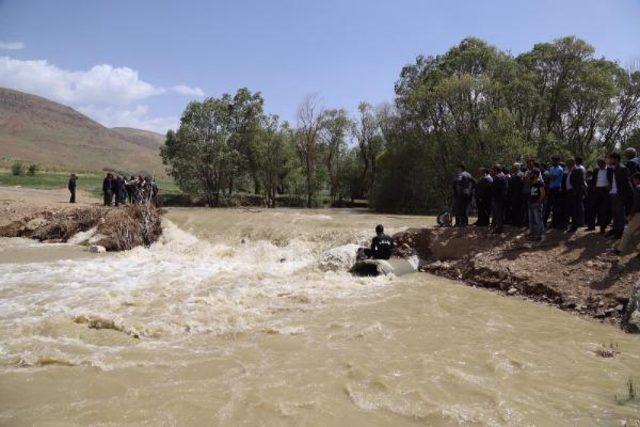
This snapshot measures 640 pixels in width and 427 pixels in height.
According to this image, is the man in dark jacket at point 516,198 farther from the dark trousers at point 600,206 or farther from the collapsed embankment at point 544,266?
the dark trousers at point 600,206

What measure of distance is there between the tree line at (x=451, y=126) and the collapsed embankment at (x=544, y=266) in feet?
37.7

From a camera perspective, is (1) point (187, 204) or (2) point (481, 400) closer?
(2) point (481, 400)

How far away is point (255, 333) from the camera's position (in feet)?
26.6

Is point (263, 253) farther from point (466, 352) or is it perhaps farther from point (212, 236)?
point (466, 352)

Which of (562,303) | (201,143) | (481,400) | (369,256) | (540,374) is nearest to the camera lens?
(481,400)

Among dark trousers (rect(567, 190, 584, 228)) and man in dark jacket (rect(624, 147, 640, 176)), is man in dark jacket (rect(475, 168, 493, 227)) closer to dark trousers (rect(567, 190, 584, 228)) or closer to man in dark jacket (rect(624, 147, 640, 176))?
dark trousers (rect(567, 190, 584, 228))

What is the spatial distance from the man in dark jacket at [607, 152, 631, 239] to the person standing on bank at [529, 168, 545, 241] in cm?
148

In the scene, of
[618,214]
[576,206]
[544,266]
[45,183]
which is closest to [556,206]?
[576,206]

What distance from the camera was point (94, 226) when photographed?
19.6m

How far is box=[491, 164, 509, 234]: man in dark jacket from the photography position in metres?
13.1

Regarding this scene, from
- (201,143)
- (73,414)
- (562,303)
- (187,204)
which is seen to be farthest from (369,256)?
(187,204)

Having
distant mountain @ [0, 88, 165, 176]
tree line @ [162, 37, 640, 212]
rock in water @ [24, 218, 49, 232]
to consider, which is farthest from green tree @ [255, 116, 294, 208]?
distant mountain @ [0, 88, 165, 176]

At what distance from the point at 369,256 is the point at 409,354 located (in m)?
6.38

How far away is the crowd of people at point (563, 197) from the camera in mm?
10469
